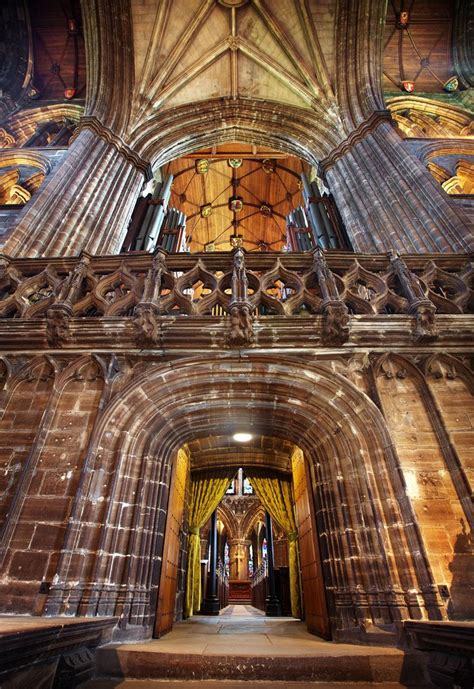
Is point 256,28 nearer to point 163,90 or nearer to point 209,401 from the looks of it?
point 163,90

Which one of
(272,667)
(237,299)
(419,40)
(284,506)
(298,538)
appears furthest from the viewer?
(419,40)

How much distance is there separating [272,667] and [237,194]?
1955 cm

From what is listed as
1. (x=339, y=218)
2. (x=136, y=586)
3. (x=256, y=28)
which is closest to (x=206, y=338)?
(x=136, y=586)

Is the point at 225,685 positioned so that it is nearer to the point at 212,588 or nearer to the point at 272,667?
the point at 272,667

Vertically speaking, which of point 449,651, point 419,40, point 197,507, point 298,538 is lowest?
point 449,651

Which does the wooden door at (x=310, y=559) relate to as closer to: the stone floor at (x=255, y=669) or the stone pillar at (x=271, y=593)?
the stone floor at (x=255, y=669)

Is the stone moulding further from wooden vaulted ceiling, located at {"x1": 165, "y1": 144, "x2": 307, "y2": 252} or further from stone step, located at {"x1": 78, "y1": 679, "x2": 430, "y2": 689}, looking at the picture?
wooden vaulted ceiling, located at {"x1": 165, "y1": 144, "x2": 307, "y2": 252}

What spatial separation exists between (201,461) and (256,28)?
592 inches

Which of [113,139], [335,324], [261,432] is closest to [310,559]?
[261,432]

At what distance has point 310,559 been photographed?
486 centimetres

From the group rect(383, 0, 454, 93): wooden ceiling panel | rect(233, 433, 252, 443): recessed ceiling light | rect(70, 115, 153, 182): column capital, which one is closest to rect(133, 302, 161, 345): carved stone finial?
rect(233, 433, 252, 443): recessed ceiling light

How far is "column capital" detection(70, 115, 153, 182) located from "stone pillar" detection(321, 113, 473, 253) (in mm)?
5426

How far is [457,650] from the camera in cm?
254

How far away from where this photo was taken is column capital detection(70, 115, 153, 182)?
9883mm
